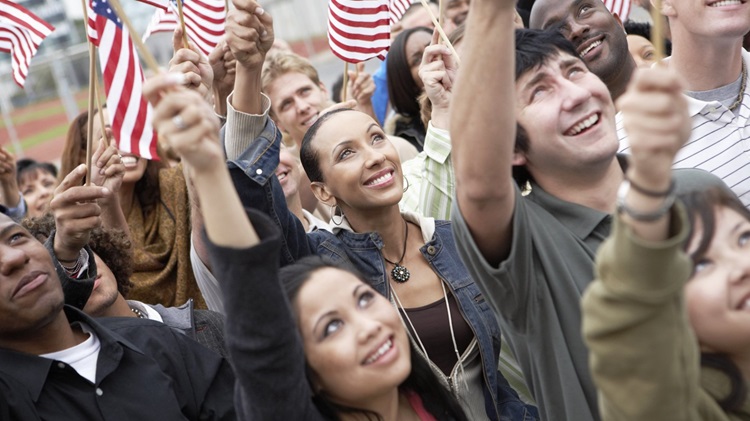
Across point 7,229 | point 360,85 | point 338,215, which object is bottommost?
point 360,85

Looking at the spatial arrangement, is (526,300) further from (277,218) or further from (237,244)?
(277,218)

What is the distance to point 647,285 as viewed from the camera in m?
1.58

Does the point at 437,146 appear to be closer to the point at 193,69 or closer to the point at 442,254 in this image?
the point at 442,254

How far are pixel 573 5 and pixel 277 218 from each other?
1.95 metres

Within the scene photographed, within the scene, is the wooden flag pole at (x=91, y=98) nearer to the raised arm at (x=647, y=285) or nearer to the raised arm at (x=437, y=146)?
the raised arm at (x=437, y=146)

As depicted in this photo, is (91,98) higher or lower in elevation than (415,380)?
higher

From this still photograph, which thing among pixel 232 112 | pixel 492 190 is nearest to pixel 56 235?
pixel 232 112

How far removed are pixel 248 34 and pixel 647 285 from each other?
1586 millimetres

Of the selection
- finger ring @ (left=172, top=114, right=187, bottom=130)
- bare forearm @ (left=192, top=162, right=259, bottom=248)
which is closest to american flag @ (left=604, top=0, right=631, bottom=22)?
bare forearm @ (left=192, top=162, right=259, bottom=248)

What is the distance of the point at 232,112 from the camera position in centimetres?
283

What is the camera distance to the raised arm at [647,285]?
1.48 meters

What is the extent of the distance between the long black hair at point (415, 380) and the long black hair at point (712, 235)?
2.71 feet

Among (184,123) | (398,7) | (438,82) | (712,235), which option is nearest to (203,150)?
(184,123)

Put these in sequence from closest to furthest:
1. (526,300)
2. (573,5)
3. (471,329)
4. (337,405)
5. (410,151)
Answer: (526,300) < (337,405) < (471,329) < (573,5) < (410,151)
